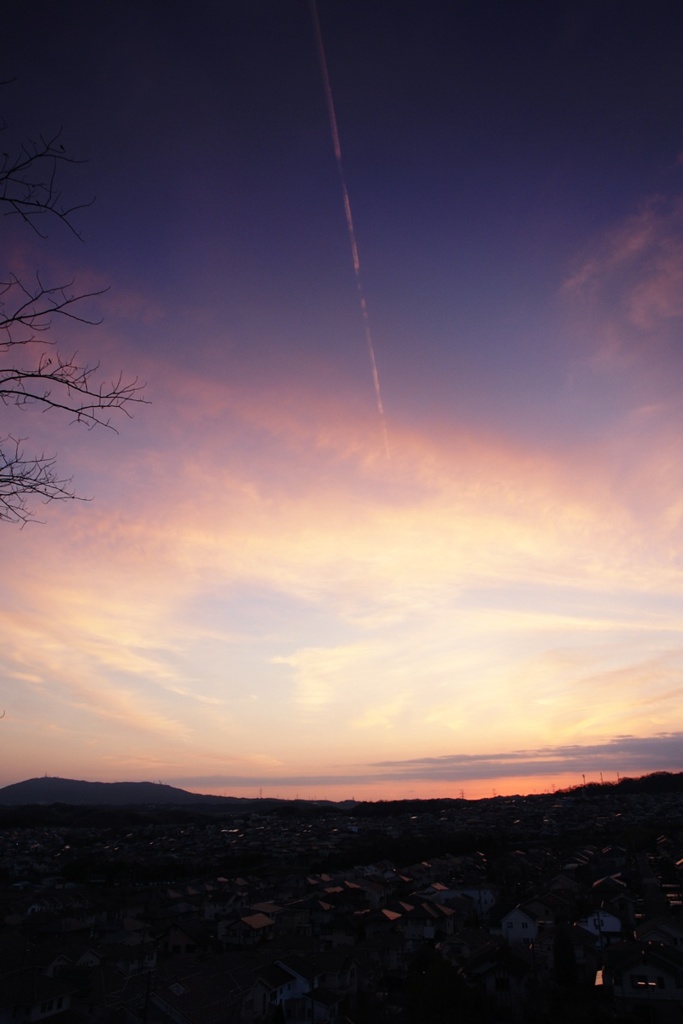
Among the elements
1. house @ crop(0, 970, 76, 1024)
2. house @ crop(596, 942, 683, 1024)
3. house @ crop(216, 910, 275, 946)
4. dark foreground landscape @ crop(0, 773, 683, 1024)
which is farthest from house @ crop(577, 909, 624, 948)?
house @ crop(0, 970, 76, 1024)

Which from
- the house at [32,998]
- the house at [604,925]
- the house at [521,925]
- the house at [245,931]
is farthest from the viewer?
the house at [245,931]

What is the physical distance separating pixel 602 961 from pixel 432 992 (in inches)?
417

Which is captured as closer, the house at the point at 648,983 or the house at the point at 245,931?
the house at the point at 648,983

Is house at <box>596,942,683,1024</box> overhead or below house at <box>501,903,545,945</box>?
overhead

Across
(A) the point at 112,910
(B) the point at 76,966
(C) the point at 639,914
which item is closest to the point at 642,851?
(C) the point at 639,914

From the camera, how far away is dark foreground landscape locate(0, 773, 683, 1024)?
1522 cm

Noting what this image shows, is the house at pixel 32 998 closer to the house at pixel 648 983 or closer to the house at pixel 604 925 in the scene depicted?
the house at pixel 648 983

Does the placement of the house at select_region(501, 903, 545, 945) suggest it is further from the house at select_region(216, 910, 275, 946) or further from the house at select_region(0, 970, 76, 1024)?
the house at select_region(0, 970, 76, 1024)

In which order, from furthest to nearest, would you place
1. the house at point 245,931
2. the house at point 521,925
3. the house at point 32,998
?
the house at point 245,931
the house at point 521,925
the house at point 32,998

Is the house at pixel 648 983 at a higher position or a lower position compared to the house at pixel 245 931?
higher

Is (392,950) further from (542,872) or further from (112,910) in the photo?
(542,872)

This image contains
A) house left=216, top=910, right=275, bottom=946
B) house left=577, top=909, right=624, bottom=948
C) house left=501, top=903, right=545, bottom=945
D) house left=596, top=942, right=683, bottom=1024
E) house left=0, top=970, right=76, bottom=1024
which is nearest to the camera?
house left=0, top=970, right=76, bottom=1024

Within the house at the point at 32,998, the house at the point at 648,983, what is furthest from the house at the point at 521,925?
the house at the point at 32,998

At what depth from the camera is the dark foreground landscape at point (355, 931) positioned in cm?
1522
